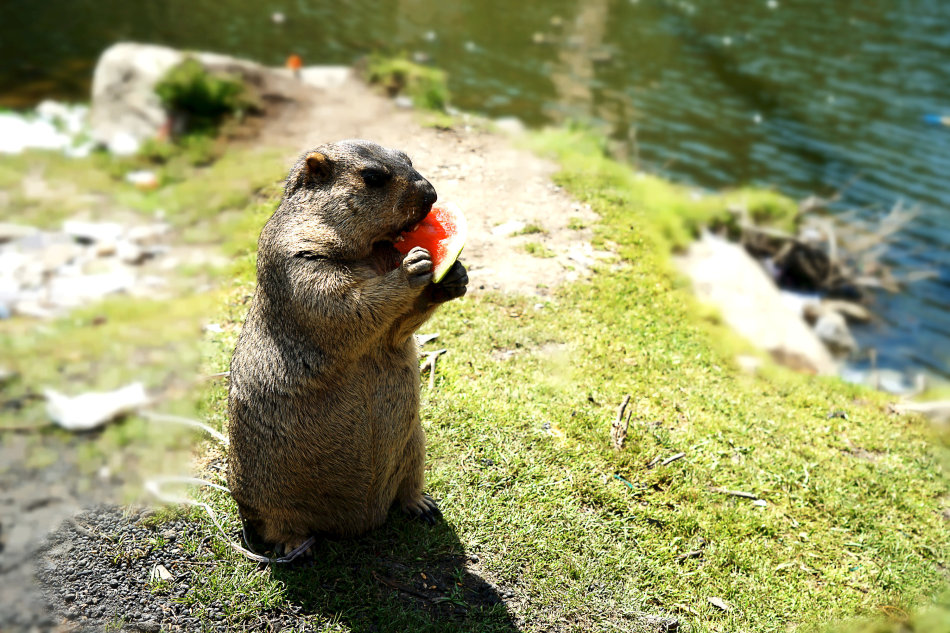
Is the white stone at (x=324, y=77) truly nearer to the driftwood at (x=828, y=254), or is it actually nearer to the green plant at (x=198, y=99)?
the green plant at (x=198, y=99)

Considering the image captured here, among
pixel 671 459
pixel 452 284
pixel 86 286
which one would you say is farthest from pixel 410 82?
pixel 452 284

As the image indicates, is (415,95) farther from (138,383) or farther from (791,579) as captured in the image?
(791,579)

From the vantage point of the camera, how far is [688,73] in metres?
18.0

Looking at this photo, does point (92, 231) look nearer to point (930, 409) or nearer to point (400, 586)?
point (400, 586)

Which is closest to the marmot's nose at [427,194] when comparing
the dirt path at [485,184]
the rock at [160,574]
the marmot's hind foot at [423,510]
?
the marmot's hind foot at [423,510]

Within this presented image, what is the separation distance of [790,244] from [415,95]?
5798 mm

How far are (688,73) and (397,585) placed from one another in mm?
16952

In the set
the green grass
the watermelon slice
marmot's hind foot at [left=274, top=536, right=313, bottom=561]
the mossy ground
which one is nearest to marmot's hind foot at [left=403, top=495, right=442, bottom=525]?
the mossy ground

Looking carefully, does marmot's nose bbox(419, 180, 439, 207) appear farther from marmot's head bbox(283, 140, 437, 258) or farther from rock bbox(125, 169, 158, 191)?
rock bbox(125, 169, 158, 191)

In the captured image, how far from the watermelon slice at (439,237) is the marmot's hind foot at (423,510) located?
1488 mm

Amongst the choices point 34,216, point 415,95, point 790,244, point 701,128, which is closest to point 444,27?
point 701,128

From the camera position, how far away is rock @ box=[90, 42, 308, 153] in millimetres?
10008

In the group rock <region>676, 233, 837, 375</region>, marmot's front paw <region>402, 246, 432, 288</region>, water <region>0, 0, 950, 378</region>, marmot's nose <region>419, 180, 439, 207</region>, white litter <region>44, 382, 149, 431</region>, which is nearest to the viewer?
marmot's front paw <region>402, 246, 432, 288</region>

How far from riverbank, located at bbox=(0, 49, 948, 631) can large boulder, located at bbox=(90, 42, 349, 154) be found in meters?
2.35
